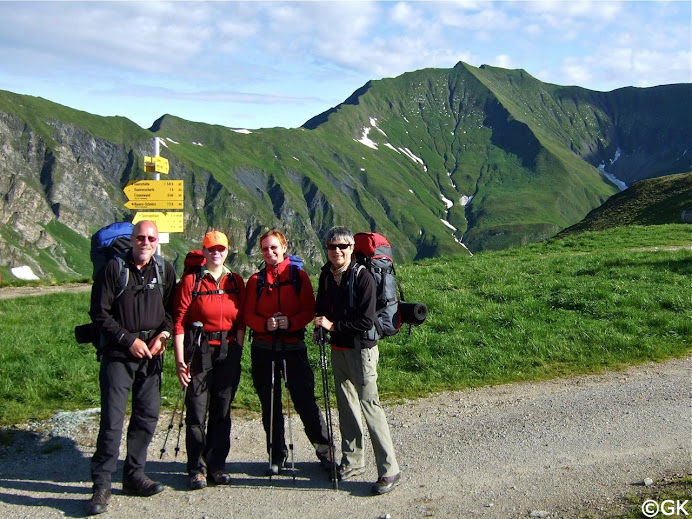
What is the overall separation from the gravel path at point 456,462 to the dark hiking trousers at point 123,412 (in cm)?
39

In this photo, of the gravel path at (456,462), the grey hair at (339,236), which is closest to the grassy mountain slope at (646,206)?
the gravel path at (456,462)

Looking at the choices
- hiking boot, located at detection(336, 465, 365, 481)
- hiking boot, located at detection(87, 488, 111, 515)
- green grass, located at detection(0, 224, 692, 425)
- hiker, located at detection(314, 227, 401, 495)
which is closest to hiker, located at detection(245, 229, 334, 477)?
hiking boot, located at detection(336, 465, 365, 481)

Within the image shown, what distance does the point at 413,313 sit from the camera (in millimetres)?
7207

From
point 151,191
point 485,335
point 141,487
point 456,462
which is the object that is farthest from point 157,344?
point 485,335

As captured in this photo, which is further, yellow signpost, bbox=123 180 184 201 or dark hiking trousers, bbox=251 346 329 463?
yellow signpost, bbox=123 180 184 201

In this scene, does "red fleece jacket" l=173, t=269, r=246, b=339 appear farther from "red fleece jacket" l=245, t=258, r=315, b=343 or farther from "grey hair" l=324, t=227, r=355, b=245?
"grey hair" l=324, t=227, r=355, b=245

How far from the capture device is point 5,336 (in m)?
12.8

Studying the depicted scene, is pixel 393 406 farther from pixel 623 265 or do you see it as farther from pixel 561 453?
pixel 623 265

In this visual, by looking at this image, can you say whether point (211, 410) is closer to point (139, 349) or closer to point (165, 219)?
point (139, 349)

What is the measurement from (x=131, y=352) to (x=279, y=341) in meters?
1.64

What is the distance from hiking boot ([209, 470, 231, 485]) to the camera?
23.6 feet

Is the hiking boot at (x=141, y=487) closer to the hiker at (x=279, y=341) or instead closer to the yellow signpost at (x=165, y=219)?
the hiker at (x=279, y=341)

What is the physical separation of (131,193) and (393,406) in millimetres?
6795

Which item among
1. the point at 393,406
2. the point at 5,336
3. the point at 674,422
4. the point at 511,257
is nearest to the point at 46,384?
the point at 5,336
